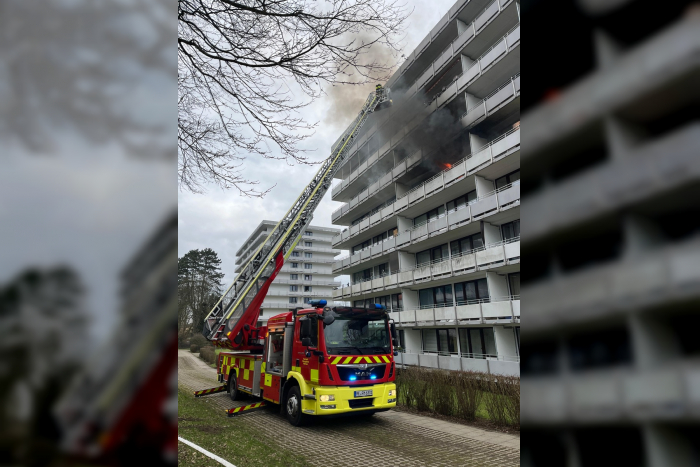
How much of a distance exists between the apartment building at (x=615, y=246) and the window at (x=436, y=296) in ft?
65.3

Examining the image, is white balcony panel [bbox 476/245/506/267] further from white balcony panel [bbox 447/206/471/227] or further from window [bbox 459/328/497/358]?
window [bbox 459/328/497/358]

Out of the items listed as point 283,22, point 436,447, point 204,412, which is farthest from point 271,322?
point 283,22

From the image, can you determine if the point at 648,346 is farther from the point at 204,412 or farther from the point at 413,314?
the point at 413,314

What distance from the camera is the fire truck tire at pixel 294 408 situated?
7.51m

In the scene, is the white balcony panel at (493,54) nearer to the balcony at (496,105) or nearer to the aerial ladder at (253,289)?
the balcony at (496,105)

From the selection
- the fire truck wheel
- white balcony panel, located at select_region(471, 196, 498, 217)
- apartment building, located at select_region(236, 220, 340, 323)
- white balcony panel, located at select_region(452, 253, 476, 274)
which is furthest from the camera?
apartment building, located at select_region(236, 220, 340, 323)

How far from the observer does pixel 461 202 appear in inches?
781

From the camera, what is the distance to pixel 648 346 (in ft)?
0.68

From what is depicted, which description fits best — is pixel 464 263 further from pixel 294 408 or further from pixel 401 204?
pixel 294 408

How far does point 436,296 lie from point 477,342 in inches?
140

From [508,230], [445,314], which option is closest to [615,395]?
[508,230]

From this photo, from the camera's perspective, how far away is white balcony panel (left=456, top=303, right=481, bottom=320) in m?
16.8

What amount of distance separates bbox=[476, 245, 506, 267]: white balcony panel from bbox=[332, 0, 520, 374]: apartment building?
41 mm

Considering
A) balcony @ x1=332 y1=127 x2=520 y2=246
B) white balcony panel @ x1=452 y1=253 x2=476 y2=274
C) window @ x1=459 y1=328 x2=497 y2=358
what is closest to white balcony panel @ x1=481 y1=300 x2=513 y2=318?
window @ x1=459 y1=328 x2=497 y2=358
